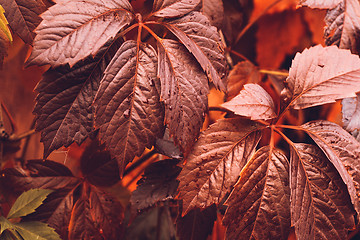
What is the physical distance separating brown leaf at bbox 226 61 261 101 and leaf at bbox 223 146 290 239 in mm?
254

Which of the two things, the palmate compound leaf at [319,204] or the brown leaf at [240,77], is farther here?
the brown leaf at [240,77]

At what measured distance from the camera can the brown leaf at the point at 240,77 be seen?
2.43 ft

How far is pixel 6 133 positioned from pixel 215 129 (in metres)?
0.56

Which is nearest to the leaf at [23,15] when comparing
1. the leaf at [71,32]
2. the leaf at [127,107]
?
the leaf at [71,32]

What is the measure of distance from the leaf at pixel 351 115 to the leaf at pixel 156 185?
0.37 metres

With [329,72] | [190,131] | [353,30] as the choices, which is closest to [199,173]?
[190,131]

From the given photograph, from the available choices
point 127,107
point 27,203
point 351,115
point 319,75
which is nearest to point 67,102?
point 127,107

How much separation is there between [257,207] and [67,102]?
0.39 m

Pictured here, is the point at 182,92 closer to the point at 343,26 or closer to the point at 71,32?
the point at 71,32

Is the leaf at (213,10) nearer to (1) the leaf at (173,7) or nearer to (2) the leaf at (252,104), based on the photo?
(1) the leaf at (173,7)

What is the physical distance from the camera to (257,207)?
518 millimetres

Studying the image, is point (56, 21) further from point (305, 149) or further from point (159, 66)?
point (305, 149)

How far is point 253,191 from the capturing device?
520 millimetres

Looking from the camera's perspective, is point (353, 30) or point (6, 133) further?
point (6, 133)
